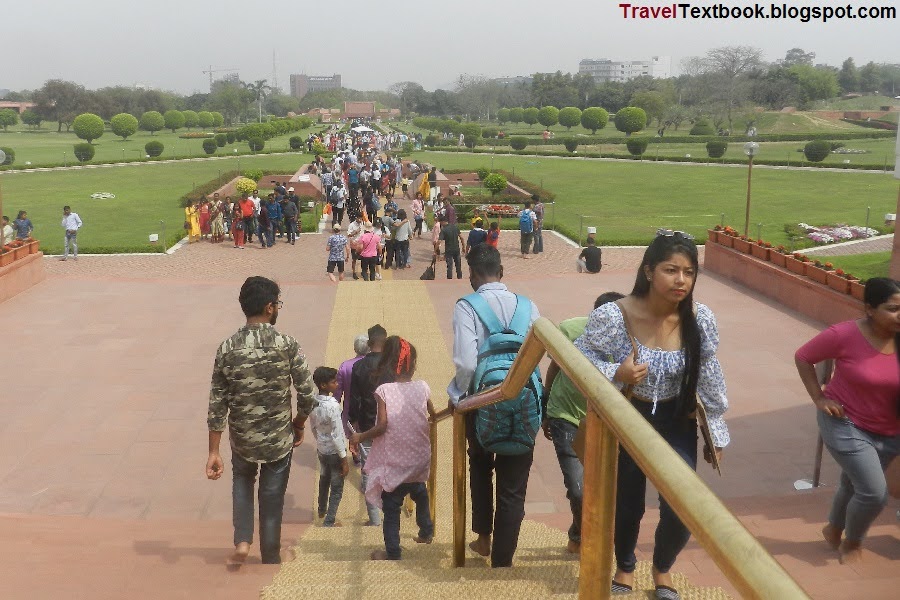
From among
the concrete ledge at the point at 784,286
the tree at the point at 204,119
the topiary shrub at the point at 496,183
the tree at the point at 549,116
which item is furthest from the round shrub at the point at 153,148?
the tree at the point at 549,116

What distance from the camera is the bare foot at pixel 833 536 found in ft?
12.8

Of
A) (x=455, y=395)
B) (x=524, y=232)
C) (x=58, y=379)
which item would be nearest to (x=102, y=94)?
(x=524, y=232)

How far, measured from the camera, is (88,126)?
55.6 meters

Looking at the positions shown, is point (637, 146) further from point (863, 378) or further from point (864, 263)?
point (863, 378)

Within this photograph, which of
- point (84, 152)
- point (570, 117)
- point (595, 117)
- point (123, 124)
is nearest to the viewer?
point (84, 152)

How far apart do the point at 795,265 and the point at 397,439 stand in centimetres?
849

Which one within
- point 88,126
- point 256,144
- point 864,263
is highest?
point 88,126

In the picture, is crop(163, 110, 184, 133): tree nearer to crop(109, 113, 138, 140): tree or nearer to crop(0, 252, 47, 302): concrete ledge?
crop(109, 113, 138, 140): tree

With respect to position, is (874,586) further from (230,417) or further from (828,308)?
(828,308)

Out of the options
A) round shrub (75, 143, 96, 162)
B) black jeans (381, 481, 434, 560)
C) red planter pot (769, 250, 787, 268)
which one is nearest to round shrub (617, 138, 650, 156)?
round shrub (75, 143, 96, 162)

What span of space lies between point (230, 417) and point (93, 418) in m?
3.98

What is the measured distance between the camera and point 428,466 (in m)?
4.09

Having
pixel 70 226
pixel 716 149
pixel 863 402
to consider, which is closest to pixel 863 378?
pixel 863 402

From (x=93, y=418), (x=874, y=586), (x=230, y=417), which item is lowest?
(x=93, y=418)
